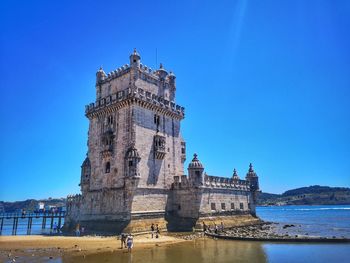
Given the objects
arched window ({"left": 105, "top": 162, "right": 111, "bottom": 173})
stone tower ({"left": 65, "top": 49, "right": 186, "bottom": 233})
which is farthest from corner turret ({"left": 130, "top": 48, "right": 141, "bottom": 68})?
arched window ({"left": 105, "top": 162, "right": 111, "bottom": 173})

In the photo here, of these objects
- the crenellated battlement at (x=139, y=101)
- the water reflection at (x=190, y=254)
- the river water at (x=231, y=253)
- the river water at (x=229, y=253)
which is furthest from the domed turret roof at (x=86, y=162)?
the river water at (x=231, y=253)

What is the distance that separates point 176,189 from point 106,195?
942 centimetres

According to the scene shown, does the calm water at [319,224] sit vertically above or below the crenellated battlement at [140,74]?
below

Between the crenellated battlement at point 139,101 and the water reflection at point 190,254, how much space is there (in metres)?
18.7

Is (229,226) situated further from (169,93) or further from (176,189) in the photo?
(169,93)

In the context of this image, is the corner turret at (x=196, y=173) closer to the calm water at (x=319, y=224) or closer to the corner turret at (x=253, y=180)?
the calm water at (x=319, y=224)

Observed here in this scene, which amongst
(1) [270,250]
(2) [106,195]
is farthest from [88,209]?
(1) [270,250]

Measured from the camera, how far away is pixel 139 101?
123 ft

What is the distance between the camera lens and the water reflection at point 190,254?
20.3 m

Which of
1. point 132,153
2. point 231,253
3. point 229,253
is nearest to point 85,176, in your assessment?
point 132,153

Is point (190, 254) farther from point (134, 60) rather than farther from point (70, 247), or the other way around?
point (134, 60)

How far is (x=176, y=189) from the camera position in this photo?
40188 mm

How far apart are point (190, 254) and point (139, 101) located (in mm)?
21061

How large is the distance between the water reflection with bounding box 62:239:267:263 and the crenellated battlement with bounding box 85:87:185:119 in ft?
61.4
